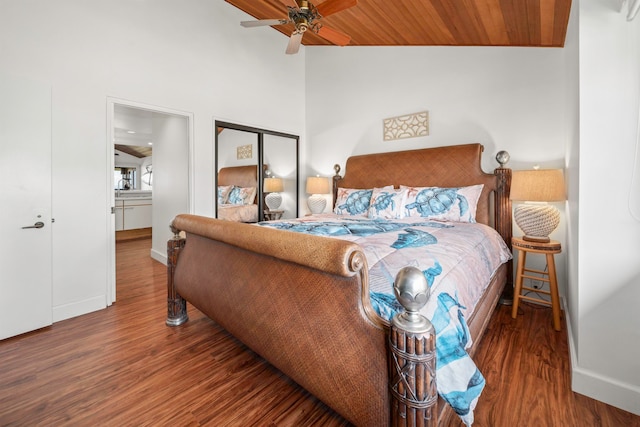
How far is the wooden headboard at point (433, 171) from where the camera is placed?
2.86 meters

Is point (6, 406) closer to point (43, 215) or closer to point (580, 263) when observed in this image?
point (43, 215)

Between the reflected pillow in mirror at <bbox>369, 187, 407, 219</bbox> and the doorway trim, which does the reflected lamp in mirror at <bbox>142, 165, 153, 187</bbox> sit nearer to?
the doorway trim

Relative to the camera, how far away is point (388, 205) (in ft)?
9.87

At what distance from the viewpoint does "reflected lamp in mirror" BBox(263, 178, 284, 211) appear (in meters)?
4.35

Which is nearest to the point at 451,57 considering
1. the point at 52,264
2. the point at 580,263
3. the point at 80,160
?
the point at 580,263

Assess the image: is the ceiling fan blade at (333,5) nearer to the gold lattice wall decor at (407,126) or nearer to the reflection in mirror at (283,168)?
the gold lattice wall decor at (407,126)

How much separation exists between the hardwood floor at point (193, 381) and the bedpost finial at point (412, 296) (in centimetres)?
83

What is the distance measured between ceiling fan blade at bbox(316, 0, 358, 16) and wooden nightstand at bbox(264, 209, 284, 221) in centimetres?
276

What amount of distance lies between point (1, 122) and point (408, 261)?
308 centimetres

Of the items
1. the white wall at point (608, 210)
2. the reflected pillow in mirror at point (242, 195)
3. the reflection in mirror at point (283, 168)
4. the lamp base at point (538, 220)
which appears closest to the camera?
the white wall at point (608, 210)

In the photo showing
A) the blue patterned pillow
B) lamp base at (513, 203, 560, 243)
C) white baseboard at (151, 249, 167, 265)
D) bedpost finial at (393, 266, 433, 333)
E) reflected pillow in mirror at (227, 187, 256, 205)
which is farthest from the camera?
white baseboard at (151, 249, 167, 265)

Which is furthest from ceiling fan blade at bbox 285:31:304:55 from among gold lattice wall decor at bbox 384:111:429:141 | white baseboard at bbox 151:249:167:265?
white baseboard at bbox 151:249:167:265

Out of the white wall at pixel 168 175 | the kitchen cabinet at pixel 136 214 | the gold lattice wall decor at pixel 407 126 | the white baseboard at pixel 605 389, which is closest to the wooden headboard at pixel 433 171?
the gold lattice wall decor at pixel 407 126

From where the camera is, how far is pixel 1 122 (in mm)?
2084
